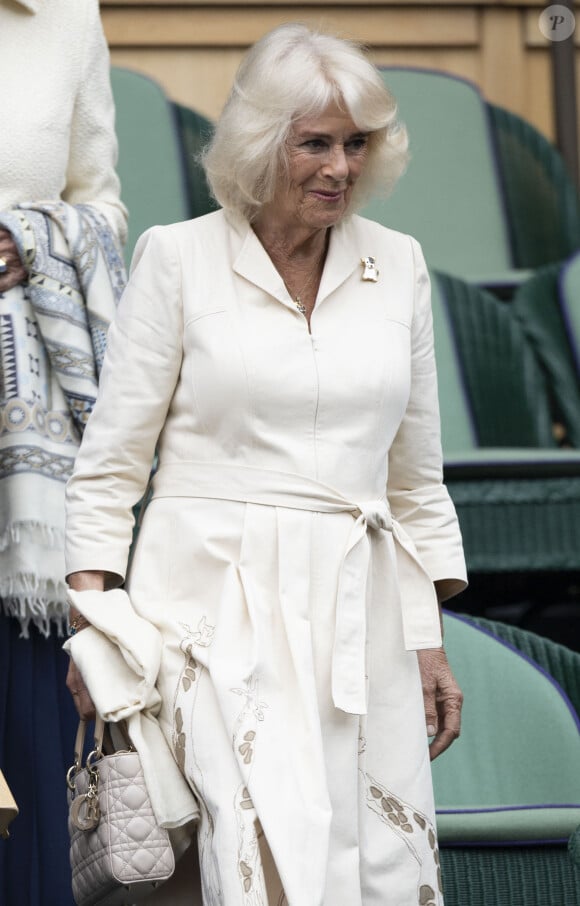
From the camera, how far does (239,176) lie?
2.47 metres

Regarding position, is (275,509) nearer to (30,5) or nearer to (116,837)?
(116,837)

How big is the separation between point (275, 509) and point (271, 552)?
0.20 feet

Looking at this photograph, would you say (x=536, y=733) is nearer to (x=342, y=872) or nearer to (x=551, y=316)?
(x=342, y=872)

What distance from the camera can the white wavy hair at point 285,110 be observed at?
2.41 metres

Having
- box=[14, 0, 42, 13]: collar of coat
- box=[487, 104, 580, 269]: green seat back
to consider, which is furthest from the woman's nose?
box=[487, 104, 580, 269]: green seat back

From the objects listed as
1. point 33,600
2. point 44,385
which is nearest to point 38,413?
point 44,385

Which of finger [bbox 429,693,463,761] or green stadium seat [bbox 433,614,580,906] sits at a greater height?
finger [bbox 429,693,463,761]

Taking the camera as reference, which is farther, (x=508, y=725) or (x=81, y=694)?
(x=508, y=725)

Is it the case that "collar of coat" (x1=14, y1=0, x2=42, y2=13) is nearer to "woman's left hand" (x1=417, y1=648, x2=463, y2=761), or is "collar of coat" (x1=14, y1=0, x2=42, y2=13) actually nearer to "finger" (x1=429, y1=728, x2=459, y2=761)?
"woman's left hand" (x1=417, y1=648, x2=463, y2=761)

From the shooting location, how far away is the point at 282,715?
228 cm

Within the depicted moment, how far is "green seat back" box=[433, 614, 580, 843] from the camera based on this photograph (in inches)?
133

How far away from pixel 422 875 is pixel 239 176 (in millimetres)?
1019

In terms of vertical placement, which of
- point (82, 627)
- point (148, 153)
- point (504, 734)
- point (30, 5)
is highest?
point (30, 5)

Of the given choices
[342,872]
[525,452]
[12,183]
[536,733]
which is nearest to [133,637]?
[342,872]
